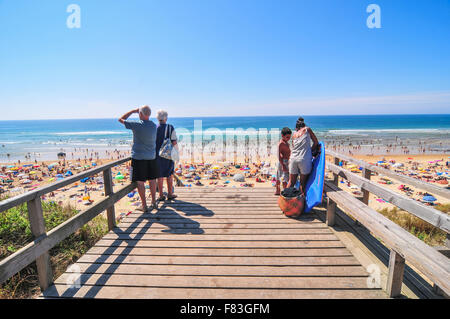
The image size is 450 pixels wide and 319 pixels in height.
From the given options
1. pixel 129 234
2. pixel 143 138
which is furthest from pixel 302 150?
pixel 129 234

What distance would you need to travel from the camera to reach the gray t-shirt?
12.8ft

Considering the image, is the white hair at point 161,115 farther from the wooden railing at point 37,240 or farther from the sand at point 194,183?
the sand at point 194,183

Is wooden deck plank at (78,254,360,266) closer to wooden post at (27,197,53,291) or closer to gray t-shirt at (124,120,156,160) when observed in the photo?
wooden post at (27,197,53,291)

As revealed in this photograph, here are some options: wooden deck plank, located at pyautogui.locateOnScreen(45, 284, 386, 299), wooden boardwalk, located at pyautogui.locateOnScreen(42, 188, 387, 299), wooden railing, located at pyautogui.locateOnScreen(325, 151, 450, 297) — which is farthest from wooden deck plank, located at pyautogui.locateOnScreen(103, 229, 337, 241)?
wooden deck plank, located at pyautogui.locateOnScreen(45, 284, 386, 299)

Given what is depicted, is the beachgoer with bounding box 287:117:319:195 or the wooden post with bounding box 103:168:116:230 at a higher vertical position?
the beachgoer with bounding box 287:117:319:195

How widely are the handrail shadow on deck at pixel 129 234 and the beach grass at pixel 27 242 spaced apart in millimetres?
1154

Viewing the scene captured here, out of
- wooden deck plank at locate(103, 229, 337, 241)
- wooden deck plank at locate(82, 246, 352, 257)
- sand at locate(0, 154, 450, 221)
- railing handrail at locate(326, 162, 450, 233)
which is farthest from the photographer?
sand at locate(0, 154, 450, 221)

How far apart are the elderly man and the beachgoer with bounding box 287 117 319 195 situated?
2541 millimetres

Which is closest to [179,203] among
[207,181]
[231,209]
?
[231,209]

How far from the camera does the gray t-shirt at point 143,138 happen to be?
12.8 feet

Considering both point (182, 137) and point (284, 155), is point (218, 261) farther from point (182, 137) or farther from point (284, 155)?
point (182, 137)

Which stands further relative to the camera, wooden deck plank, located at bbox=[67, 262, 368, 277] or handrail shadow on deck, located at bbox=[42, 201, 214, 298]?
wooden deck plank, located at bbox=[67, 262, 368, 277]

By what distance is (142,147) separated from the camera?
4074 millimetres
